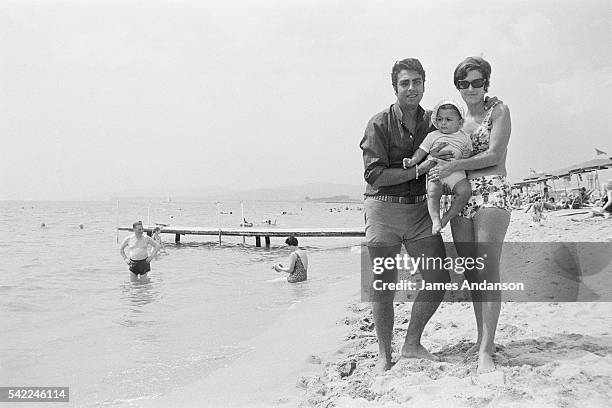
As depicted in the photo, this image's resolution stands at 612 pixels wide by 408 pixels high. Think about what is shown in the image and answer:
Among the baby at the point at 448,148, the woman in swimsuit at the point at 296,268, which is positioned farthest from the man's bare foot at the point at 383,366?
the woman in swimsuit at the point at 296,268

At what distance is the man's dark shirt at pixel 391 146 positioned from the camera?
2.93m

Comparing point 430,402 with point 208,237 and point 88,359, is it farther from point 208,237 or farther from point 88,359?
point 208,237

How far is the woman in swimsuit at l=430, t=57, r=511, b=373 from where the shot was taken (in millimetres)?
2697

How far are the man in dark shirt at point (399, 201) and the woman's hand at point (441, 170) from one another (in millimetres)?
194

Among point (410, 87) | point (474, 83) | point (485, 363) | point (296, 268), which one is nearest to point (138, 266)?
point (296, 268)

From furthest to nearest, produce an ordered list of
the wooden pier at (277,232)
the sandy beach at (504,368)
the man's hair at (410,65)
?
the wooden pier at (277,232)
the man's hair at (410,65)
the sandy beach at (504,368)

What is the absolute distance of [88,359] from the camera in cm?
502

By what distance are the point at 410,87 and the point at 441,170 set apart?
2.00ft

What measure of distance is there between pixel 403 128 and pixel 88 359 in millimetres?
4180

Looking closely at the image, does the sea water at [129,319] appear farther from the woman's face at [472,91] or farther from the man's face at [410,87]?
the woman's face at [472,91]

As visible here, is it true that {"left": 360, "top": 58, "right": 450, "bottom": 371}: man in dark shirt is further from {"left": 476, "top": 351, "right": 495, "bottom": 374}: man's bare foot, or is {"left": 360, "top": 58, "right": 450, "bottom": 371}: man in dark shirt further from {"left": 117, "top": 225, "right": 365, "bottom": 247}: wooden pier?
{"left": 117, "top": 225, "right": 365, "bottom": 247}: wooden pier

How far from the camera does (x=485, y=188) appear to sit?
2760 millimetres

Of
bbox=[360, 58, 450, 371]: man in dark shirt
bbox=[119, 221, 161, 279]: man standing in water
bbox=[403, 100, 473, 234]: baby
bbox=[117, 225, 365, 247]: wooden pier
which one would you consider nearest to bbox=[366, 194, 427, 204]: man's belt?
bbox=[360, 58, 450, 371]: man in dark shirt

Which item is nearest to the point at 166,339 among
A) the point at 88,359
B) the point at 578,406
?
the point at 88,359
